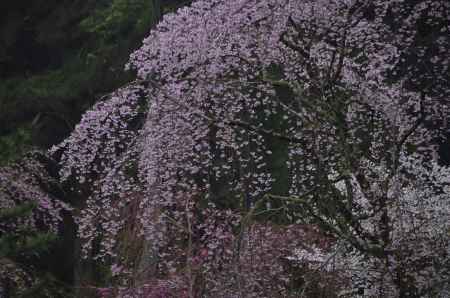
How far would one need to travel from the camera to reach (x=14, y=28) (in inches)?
383

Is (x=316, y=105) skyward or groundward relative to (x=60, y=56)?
groundward

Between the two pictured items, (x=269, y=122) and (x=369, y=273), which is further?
(x=269, y=122)

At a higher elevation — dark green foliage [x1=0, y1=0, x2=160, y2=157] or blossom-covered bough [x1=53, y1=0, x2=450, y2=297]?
dark green foliage [x1=0, y1=0, x2=160, y2=157]

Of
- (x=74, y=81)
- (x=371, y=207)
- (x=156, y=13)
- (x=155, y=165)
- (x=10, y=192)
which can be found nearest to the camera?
(x=371, y=207)

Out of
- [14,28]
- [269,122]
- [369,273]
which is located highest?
[14,28]

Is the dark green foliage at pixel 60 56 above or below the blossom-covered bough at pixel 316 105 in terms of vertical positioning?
above

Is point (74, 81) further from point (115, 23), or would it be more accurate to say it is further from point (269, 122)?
point (269, 122)

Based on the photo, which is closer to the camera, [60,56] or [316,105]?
[316,105]

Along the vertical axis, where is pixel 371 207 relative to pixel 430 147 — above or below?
below

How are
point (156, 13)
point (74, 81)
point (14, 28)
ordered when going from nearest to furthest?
point (156, 13) → point (74, 81) → point (14, 28)

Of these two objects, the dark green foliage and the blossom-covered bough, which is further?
the dark green foliage

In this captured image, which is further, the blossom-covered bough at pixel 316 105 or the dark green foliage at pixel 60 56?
the dark green foliage at pixel 60 56

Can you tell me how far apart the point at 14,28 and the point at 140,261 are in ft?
14.4

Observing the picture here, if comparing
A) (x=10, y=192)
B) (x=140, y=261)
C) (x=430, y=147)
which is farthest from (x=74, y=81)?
(x=430, y=147)
